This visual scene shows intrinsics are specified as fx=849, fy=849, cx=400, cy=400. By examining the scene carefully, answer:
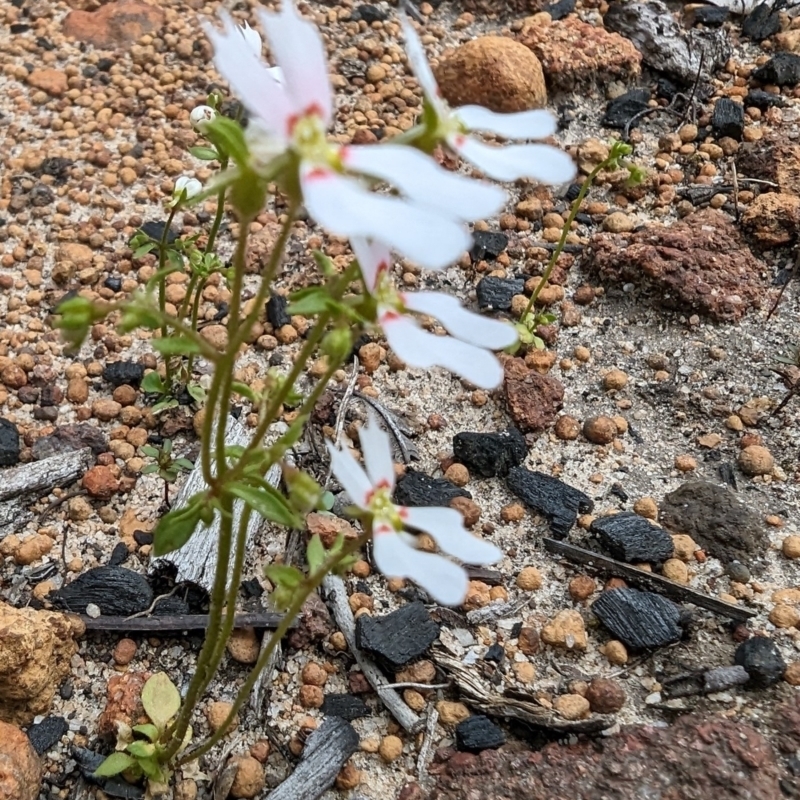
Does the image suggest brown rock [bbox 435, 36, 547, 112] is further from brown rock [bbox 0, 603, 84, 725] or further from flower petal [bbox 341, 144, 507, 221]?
flower petal [bbox 341, 144, 507, 221]

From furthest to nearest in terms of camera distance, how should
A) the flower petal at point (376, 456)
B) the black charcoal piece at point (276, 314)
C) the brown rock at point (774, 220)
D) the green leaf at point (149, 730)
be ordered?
1. the brown rock at point (774, 220)
2. the black charcoal piece at point (276, 314)
3. the green leaf at point (149, 730)
4. the flower petal at point (376, 456)

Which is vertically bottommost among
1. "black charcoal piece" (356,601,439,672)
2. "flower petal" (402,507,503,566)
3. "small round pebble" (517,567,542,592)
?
"black charcoal piece" (356,601,439,672)

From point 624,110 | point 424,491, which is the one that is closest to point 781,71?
point 624,110

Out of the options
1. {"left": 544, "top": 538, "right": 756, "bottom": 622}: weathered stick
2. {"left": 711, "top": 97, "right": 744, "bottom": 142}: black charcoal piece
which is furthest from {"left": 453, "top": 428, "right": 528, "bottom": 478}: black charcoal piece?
{"left": 711, "top": 97, "right": 744, "bottom": 142}: black charcoal piece

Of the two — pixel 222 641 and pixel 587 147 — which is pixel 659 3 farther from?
pixel 222 641

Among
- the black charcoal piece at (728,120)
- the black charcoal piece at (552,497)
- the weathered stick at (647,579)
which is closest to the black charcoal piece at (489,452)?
the black charcoal piece at (552,497)

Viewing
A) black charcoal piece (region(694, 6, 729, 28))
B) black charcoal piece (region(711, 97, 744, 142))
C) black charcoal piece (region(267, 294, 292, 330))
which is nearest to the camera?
black charcoal piece (region(267, 294, 292, 330))

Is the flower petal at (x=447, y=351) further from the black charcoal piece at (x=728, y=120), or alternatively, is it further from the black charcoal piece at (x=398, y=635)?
the black charcoal piece at (x=728, y=120)
